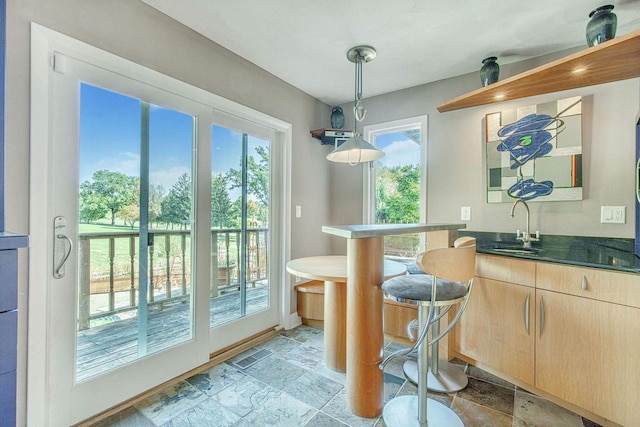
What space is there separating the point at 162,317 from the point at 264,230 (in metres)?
1.12

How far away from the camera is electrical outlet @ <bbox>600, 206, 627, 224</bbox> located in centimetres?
195

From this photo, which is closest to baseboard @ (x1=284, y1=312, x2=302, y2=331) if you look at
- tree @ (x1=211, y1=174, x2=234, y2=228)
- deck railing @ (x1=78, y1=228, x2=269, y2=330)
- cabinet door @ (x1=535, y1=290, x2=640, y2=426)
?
deck railing @ (x1=78, y1=228, x2=269, y2=330)

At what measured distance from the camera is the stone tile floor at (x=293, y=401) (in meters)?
1.61

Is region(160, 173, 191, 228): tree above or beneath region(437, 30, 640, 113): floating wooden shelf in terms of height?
beneath

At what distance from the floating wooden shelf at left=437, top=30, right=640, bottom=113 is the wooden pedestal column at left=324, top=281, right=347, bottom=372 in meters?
1.94

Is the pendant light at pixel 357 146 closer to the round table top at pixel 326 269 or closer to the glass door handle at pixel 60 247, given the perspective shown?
the round table top at pixel 326 269

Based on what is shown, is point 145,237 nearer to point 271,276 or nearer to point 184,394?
point 184,394

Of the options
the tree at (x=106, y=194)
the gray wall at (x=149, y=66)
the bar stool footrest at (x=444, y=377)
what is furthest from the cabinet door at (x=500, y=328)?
the tree at (x=106, y=194)

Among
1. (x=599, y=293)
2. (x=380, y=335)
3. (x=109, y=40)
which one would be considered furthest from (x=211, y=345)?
(x=599, y=293)

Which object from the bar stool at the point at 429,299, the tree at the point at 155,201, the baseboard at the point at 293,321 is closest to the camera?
the bar stool at the point at 429,299

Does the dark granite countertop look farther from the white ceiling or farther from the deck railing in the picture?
the deck railing

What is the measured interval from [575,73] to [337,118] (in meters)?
2.03

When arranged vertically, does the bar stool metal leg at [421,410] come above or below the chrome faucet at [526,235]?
below

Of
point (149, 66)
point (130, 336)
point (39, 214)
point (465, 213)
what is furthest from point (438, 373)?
point (149, 66)
